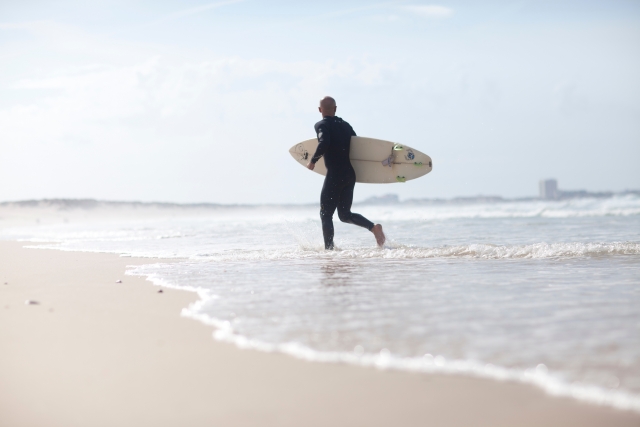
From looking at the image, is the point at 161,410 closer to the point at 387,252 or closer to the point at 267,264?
the point at 267,264

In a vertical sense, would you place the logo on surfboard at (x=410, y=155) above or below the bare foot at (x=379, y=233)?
above

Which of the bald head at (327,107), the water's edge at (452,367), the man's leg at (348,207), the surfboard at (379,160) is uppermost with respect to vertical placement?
the bald head at (327,107)

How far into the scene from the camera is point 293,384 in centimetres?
208

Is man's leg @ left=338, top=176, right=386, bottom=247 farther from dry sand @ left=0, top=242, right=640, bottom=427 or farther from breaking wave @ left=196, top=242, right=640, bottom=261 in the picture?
dry sand @ left=0, top=242, right=640, bottom=427

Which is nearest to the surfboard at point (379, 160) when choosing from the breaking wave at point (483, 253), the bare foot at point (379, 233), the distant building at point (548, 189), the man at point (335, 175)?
the man at point (335, 175)

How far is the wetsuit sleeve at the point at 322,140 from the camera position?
7012 millimetres

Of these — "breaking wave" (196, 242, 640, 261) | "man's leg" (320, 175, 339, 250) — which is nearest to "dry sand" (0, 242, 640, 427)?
"breaking wave" (196, 242, 640, 261)

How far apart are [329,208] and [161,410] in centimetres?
535

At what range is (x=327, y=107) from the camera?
722 cm

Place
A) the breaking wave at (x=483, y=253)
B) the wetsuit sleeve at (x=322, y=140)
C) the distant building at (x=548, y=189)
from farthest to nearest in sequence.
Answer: the distant building at (x=548, y=189) < the wetsuit sleeve at (x=322, y=140) < the breaking wave at (x=483, y=253)

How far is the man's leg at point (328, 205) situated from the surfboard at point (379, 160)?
97 cm

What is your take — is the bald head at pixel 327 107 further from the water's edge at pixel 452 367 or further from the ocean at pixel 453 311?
the water's edge at pixel 452 367

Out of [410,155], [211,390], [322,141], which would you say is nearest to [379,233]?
[322,141]

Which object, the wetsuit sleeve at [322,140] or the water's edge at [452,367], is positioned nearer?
the water's edge at [452,367]
